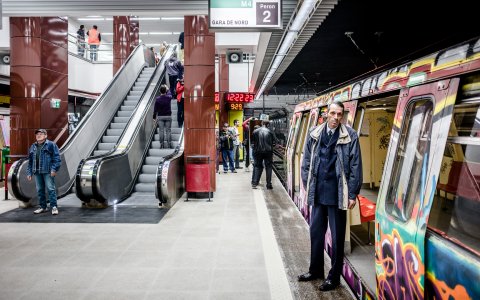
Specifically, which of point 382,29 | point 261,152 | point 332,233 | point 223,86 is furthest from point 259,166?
point 223,86

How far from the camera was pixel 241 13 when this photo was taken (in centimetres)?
616

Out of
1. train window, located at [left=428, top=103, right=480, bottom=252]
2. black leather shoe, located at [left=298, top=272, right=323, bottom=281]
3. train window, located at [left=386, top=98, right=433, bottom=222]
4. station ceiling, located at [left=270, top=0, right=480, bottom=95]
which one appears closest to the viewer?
train window, located at [left=386, top=98, right=433, bottom=222]

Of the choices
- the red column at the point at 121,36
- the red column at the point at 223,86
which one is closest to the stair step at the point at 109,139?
the red column at the point at 121,36

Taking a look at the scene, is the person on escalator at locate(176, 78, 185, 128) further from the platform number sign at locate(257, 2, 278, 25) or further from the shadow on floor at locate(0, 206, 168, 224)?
the platform number sign at locate(257, 2, 278, 25)

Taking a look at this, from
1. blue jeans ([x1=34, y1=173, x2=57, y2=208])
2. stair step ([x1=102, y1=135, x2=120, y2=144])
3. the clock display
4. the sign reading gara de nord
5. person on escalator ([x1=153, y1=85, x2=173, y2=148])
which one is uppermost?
the sign reading gara de nord

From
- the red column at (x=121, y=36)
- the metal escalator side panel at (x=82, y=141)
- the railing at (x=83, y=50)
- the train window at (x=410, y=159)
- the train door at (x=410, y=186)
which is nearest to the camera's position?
the train door at (x=410, y=186)

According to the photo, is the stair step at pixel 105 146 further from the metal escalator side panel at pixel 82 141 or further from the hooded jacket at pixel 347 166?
the hooded jacket at pixel 347 166

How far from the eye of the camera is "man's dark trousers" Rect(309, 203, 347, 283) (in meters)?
3.66

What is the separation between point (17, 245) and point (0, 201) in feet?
12.7

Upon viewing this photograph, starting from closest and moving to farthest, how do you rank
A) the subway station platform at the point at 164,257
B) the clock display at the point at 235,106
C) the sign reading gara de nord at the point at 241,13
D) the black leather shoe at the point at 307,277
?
the subway station platform at the point at 164,257, the black leather shoe at the point at 307,277, the sign reading gara de nord at the point at 241,13, the clock display at the point at 235,106

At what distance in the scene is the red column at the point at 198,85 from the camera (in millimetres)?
8695

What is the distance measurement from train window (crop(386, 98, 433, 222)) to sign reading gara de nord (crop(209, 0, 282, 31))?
3.78m

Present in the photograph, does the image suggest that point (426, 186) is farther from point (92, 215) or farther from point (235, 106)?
point (235, 106)

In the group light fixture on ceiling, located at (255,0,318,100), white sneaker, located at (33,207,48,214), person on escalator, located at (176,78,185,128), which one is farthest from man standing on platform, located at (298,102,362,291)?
person on escalator, located at (176,78,185,128)
